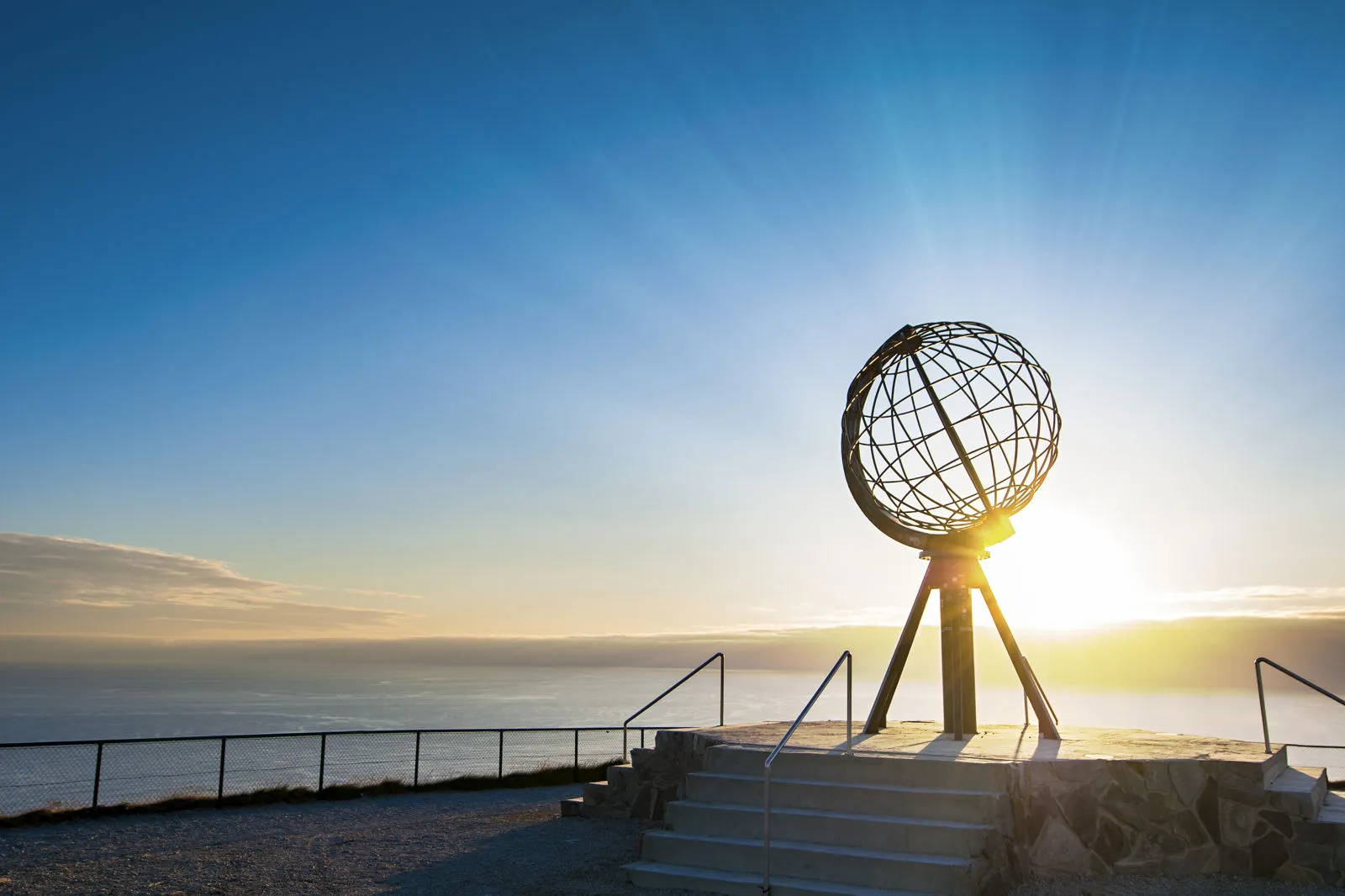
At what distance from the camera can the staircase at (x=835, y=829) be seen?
810cm

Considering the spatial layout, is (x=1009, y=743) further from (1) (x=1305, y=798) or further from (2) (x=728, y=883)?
(2) (x=728, y=883)

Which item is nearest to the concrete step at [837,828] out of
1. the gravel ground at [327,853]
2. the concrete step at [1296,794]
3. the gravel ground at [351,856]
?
the gravel ground at [351,856]

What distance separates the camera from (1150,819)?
889 cm

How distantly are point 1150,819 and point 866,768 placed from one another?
2757mm

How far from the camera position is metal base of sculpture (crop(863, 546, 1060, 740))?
11.9 meters

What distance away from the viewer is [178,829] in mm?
11617

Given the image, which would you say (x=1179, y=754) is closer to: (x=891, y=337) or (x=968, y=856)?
(x=968, y=856)

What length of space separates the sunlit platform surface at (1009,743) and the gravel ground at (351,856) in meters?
1.31

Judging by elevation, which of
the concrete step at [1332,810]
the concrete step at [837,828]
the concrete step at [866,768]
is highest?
the concrete step at [866,768]

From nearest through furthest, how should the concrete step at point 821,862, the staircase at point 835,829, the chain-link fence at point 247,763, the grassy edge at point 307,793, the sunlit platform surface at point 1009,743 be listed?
the concrete step at point 821,862 < the staircase at point 835,829 < the sunlit platform surface at point 1009,743 < the grassy edge at point 307,793 < the chain-link fence at point 247,763

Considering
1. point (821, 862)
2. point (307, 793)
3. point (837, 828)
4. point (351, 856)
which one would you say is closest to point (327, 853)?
point (351, 856)

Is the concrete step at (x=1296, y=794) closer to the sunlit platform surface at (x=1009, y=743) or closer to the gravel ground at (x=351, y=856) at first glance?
the sunlit platform surface at (x=1009, y=743)

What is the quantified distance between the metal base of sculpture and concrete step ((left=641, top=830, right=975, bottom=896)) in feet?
12.3

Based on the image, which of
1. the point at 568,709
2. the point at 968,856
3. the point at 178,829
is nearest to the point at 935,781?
the point at 968,856
